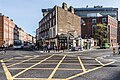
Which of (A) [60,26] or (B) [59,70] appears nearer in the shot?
(B) [59,70]

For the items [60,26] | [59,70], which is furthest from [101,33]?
[59,70]

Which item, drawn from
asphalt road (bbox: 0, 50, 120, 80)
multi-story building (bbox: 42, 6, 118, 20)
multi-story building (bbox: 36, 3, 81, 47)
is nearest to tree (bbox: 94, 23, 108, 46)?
multi-story building (bbox: 36, 3, 81, 47)

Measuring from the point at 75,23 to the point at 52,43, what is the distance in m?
14.1

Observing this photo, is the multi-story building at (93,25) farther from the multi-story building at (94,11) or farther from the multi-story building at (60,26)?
the multi-story building at (60,26)

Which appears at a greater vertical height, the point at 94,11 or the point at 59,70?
the point at 94,11

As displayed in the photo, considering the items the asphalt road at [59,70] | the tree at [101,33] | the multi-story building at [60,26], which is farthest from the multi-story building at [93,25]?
the asphalt road at [59,70]

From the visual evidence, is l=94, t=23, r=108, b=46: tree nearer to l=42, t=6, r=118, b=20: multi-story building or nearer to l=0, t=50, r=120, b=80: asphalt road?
l=42, t=6, r=118, b=20: multi-story building

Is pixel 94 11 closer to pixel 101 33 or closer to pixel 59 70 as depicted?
pixel 101 33

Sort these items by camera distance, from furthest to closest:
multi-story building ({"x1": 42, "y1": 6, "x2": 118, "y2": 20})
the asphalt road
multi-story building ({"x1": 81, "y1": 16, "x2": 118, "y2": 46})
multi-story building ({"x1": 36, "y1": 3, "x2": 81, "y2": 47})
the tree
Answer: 1. multi-story building ({"x1": 42, "y1": 6, "x2": 118, "y2": 20})
2. multi-story building ({"x1": 81, "y1": 16, "x2": 118, "y2": 46})
3. the tree
4. multi-story building ({"x1": 36, "y1": 3, "x2": 81, "y2": 47})
5. the asphalt road

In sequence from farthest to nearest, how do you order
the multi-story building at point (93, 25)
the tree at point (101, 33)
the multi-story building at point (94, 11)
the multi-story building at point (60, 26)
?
the multi-story building at point (94, 11)
the multi-story building at point (93, 25)
the tree at point (101, 33)
the multi-story building at point (60, 26)

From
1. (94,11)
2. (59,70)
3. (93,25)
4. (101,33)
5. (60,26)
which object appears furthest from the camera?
(94,11)

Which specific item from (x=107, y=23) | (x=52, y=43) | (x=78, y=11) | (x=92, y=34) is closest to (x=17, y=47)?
(x=52, y=43)

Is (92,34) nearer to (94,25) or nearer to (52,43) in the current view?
(94,25)

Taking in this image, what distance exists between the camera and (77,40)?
72.3 m
